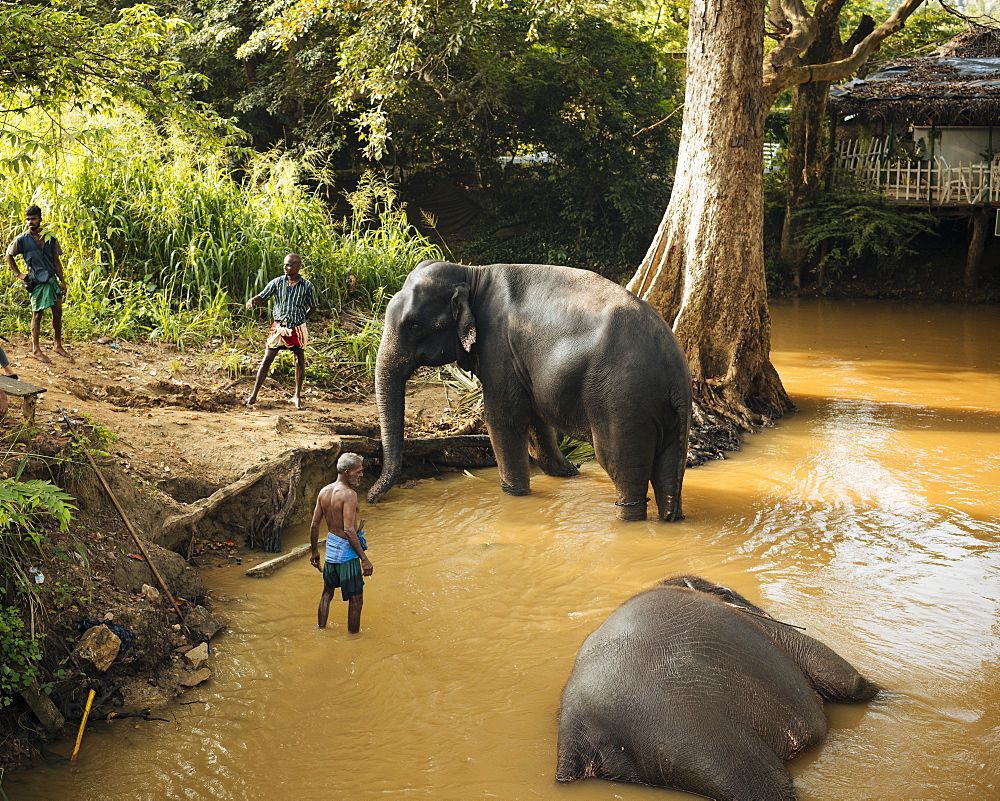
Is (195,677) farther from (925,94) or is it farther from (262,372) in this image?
(925,94)

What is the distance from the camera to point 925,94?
18.9 metres

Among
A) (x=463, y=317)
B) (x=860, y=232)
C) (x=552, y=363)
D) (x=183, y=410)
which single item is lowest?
(x=183, y=410)

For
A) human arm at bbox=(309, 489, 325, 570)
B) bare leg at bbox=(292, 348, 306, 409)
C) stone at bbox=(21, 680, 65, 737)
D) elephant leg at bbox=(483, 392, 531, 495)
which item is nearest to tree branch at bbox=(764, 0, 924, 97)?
elephant leg at bbox=(483, 392, 531, 495)

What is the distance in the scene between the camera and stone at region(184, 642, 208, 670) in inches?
188

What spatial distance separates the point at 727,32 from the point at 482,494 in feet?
19.0

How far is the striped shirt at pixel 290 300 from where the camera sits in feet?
27.1

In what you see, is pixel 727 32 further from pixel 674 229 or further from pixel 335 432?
pixel 335 432

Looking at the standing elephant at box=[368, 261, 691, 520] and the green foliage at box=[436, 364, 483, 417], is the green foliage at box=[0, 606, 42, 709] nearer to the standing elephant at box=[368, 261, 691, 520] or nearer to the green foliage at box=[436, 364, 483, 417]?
the standing elephant at box=[368, 261, 691, 520]

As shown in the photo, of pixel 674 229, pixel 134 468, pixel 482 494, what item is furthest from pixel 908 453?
pixel 134 468

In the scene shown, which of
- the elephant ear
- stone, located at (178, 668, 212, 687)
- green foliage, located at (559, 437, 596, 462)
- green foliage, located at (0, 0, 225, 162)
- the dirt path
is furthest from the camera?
green foliage, located at (559, 437, 596, 462)

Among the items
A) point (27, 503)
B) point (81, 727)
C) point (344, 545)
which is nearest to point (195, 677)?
point (81, 727)

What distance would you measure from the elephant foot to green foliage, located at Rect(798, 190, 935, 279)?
14.9 m

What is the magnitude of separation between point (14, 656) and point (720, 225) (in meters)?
8.19

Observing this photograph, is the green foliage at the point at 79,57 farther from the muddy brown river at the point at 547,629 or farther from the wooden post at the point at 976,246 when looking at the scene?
the wooden post at the point at 976,246
